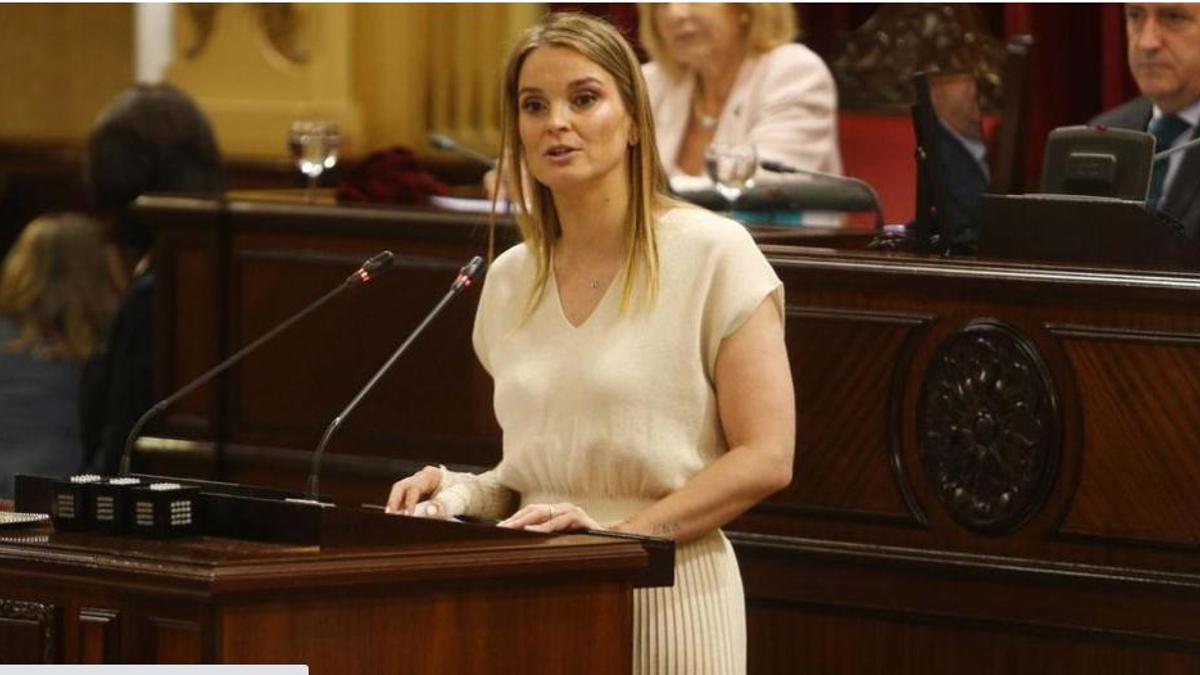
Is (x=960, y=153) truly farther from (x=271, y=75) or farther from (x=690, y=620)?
(x=271, y=75)

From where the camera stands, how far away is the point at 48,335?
5566 millimetres

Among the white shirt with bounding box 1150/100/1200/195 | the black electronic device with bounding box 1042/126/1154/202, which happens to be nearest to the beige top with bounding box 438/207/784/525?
the black electronic device with bounding box 1042/126/1154/202

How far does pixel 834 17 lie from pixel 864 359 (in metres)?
3.09

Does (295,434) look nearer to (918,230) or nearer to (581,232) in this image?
(918,230)

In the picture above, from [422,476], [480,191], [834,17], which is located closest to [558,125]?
[422,476]

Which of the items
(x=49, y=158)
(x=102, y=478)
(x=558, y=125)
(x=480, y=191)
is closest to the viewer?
(x=102, y=478)

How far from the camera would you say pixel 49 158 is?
8633 mm

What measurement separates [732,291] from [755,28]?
302cm

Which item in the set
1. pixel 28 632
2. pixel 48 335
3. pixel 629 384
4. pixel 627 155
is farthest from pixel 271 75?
pixel 28 632

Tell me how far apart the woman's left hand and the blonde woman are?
5.8 inches

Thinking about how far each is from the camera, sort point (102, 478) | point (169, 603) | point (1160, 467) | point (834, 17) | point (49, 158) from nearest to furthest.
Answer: point (169, 603)
point (102, 478)
point (1160, 467)
point (834, 17)
point (49, 158)

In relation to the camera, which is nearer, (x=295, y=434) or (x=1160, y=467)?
(x=1160, y=467)

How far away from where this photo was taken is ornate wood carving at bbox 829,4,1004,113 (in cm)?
588

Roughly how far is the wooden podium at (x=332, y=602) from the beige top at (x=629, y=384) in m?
0.30
